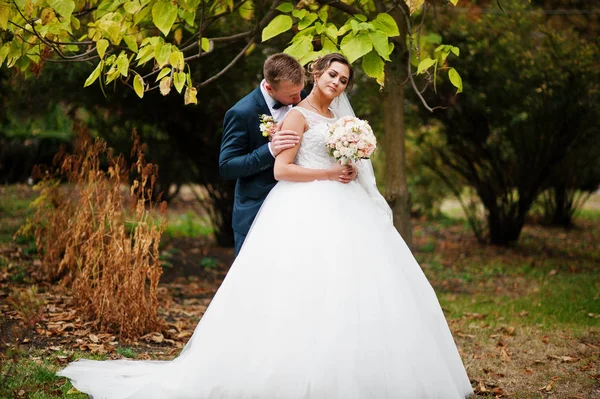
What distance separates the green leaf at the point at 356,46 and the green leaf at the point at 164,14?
1124 mm

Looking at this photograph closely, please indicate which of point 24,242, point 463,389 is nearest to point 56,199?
point 24,242

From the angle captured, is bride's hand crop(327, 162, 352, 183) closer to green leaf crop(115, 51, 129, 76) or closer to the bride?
the bride

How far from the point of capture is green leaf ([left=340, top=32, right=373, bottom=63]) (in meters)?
3.88

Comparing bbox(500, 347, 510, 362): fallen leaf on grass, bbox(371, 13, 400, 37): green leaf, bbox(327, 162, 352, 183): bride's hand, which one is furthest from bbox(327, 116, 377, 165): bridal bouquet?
bbox(500, 347, 510, 362): fallen leaf on grass

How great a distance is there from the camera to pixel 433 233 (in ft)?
37.9

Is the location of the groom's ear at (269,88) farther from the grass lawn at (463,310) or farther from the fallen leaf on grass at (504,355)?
the fallen leaf on grass at (504,355)

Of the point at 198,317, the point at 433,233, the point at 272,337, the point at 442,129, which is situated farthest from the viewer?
Result: the point at 433,233

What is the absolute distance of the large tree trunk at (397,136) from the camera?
6.12 metres

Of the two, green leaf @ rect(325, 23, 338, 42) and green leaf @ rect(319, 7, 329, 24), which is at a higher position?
green leaf @ rect(319, 7, 329, 24)

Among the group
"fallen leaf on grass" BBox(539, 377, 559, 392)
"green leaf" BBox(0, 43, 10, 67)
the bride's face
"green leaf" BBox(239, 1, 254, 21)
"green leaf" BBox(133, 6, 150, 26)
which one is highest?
"green leaf" BBox(239, 1, 254, 21)

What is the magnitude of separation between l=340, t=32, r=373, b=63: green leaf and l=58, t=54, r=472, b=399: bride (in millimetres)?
90

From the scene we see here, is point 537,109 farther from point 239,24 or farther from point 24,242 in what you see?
point 24,242

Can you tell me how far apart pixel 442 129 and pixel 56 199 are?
5.55 metres

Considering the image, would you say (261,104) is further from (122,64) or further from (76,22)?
(76,22)
